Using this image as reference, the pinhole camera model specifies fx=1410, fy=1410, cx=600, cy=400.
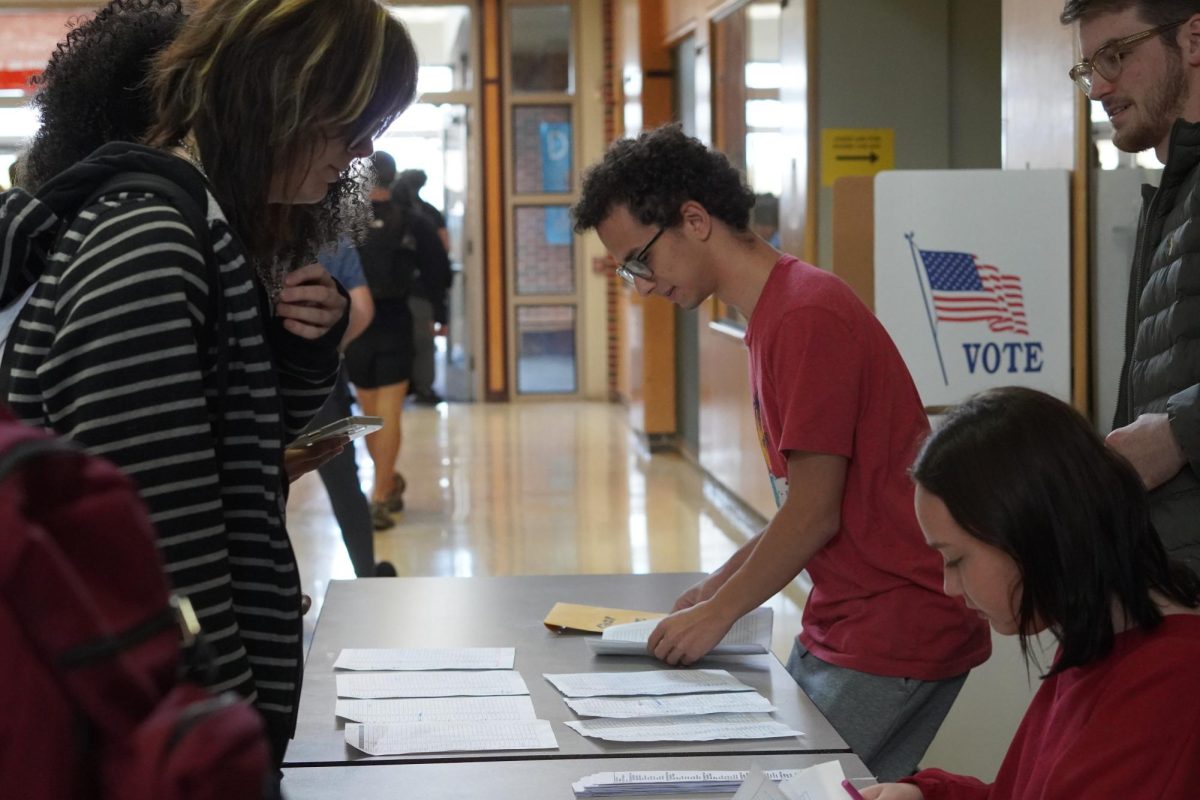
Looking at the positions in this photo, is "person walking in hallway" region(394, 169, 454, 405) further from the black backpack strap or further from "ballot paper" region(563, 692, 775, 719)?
the black backpack strap

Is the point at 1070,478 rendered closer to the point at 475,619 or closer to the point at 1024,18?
the point at 475,619

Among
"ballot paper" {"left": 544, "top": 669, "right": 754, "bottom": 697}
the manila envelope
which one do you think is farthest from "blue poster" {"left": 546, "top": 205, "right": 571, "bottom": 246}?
"ballot paper" {"left": 544, "top": 669, "right": 754, "bottom": 697}

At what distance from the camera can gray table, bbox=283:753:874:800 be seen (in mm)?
1567

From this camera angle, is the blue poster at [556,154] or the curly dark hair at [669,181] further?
the blue poster at [556,154]

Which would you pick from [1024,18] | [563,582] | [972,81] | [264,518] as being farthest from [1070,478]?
[972,81]

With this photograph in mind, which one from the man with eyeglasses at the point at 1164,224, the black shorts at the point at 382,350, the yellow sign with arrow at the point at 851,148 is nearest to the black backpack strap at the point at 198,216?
the man with eyeglasses at the point at 1164,224

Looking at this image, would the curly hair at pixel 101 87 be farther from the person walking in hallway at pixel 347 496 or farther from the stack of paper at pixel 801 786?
Answer: the person walking in hallway at pixel 347 496

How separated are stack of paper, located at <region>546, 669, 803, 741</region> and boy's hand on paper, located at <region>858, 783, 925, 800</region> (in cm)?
24

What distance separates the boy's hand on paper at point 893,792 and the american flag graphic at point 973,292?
6.96 ft

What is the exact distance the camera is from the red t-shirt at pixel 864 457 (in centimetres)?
189

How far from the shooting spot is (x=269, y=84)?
4.25 ft

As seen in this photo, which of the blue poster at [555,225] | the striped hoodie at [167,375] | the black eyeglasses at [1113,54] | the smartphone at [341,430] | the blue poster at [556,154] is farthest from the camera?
the blue poster at [555,225]

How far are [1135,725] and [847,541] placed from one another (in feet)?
2.22

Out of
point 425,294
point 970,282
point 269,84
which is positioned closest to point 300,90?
point 269,84
